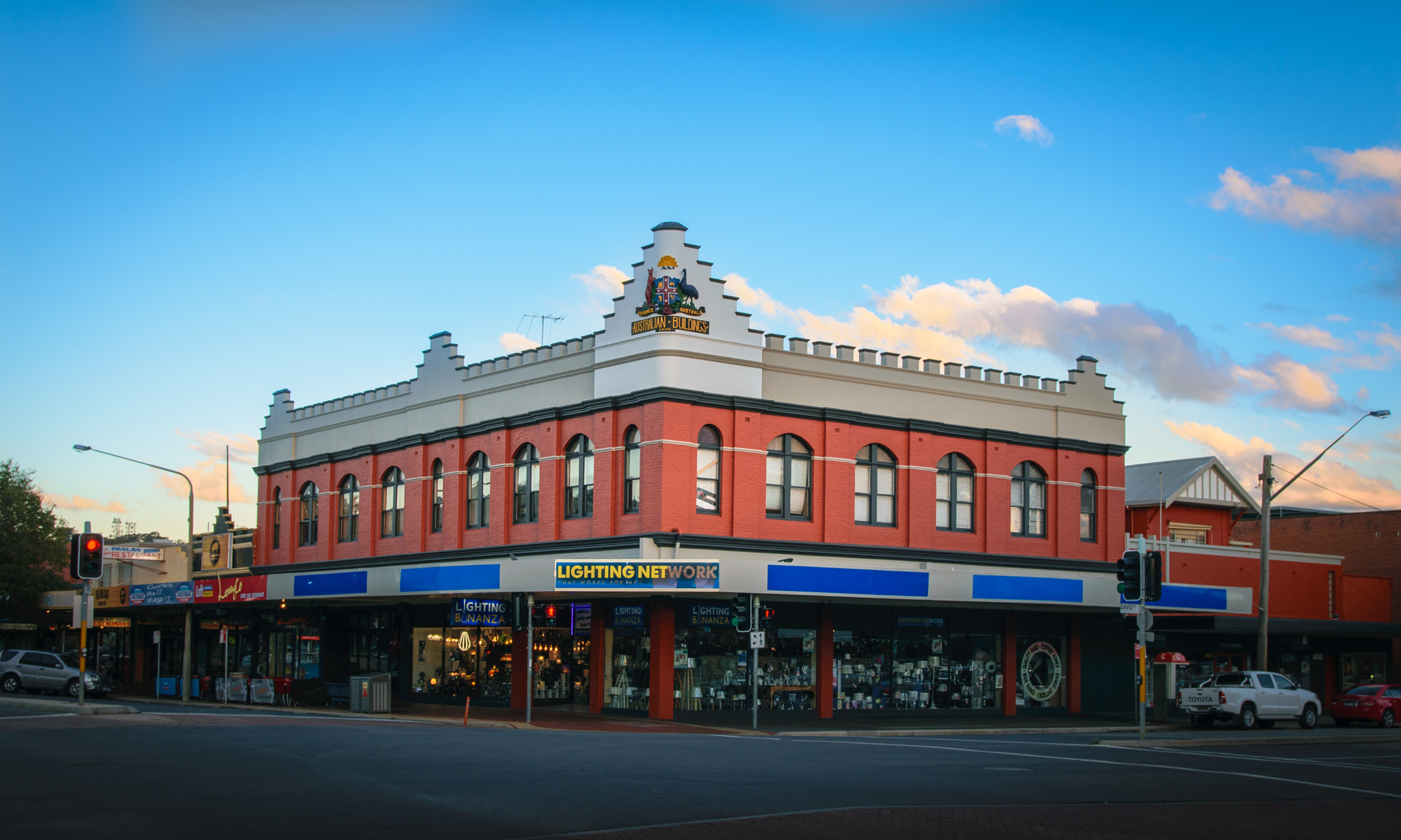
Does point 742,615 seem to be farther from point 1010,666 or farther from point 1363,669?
point 1363,669

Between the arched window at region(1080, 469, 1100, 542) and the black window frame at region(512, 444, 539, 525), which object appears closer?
the black window frame at region(512, 444, 539, 525)

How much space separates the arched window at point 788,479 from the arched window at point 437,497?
11777 millimetres

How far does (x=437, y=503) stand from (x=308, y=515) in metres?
8.91

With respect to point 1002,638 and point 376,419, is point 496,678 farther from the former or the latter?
point 1002,638

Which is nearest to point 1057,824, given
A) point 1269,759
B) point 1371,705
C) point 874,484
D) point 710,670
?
point 1269,759

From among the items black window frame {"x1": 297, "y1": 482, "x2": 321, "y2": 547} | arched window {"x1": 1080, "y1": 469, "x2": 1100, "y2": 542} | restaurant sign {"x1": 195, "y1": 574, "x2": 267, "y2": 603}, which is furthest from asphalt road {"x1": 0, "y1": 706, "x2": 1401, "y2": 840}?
black window frame {"x1": 297, "y1": 482, "x2": 321, "y2": 547}

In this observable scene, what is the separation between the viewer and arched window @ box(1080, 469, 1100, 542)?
42031mm

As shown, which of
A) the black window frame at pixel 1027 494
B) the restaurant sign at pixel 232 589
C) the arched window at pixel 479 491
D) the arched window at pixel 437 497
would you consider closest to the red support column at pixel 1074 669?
the black window frame at pixel 1027 494

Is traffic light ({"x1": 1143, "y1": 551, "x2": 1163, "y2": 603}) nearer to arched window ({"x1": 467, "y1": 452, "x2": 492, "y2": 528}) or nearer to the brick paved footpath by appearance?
the brick paved footpath

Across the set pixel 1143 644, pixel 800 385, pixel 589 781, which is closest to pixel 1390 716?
pixel 1143 644

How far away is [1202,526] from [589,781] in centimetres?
3949

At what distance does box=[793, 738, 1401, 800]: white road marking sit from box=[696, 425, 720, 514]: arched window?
8731mm

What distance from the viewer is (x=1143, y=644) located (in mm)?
28953

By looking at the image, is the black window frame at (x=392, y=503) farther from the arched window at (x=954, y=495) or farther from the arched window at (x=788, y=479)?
the arched window at (x=954, y=495)
